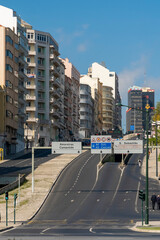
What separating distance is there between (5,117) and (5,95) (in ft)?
17.4

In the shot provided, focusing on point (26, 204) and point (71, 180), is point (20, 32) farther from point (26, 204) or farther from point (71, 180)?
point (26, 204)

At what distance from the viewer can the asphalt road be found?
1638 inches

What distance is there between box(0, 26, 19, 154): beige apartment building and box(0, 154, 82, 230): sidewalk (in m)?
24.9

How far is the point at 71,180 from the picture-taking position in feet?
282

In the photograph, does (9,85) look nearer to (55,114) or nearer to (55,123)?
(55,114)

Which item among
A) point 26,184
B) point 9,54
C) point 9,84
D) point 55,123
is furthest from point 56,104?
point 26,184

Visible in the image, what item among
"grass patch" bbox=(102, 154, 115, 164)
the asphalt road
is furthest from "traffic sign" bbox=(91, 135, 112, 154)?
"grass patch" bbox=(102, 154, 115, 164)

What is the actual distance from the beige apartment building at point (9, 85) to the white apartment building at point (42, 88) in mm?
23686

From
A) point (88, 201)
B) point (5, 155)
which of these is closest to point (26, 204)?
point (88, 201)

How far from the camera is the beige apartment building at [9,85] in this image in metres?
126

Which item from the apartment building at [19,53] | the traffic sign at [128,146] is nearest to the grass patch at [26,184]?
the traffic sign at [128,146]

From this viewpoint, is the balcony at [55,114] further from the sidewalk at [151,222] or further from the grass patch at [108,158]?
the sidewalk at [151,222]

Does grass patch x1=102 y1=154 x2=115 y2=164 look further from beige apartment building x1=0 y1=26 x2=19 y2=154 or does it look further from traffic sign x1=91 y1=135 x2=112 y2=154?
traffic sign x1=91 y1=135 x2=112 y2=154

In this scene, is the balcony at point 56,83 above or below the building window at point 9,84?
above
